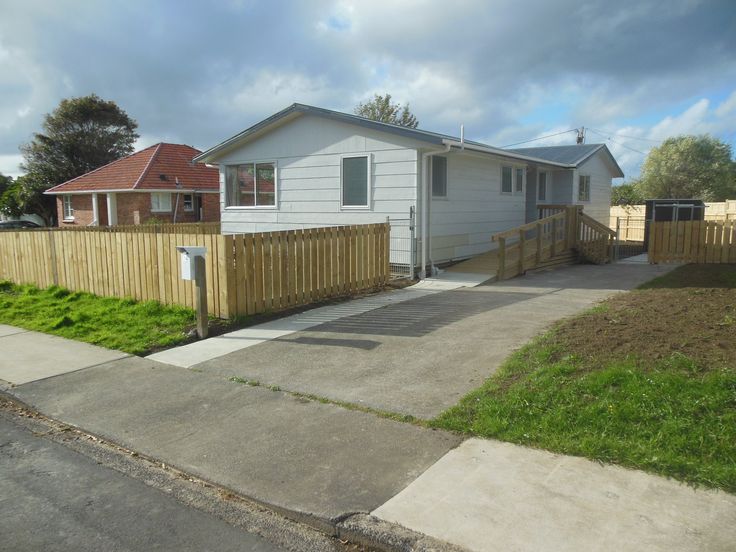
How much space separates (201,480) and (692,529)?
311 cm

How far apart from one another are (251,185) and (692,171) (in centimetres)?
3957

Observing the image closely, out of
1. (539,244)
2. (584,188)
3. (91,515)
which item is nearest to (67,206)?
(584,188)

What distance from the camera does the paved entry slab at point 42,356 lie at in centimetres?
670

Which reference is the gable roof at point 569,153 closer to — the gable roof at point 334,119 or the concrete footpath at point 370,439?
the gable roof at point 334,119

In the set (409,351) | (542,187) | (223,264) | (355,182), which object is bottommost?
(409,351)

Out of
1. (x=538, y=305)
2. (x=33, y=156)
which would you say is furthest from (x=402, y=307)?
(x=33, y=156)

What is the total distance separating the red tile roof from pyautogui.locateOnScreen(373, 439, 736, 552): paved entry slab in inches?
1099

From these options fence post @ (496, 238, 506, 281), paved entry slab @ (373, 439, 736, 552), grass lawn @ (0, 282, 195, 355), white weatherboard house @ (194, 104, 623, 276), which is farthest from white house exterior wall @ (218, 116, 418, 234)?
paved entry slab @ (373, 439, 736, 552)

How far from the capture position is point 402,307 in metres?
9.77

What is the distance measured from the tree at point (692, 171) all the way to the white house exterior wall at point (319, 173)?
37.7 m

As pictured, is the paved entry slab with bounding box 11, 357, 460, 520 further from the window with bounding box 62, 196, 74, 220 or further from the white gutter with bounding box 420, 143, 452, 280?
the window with bounding box 62, 196, 74, 220

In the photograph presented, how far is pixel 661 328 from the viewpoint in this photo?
6.76m

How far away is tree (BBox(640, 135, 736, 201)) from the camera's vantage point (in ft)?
144

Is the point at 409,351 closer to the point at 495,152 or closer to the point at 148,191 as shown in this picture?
the point at 495,152
